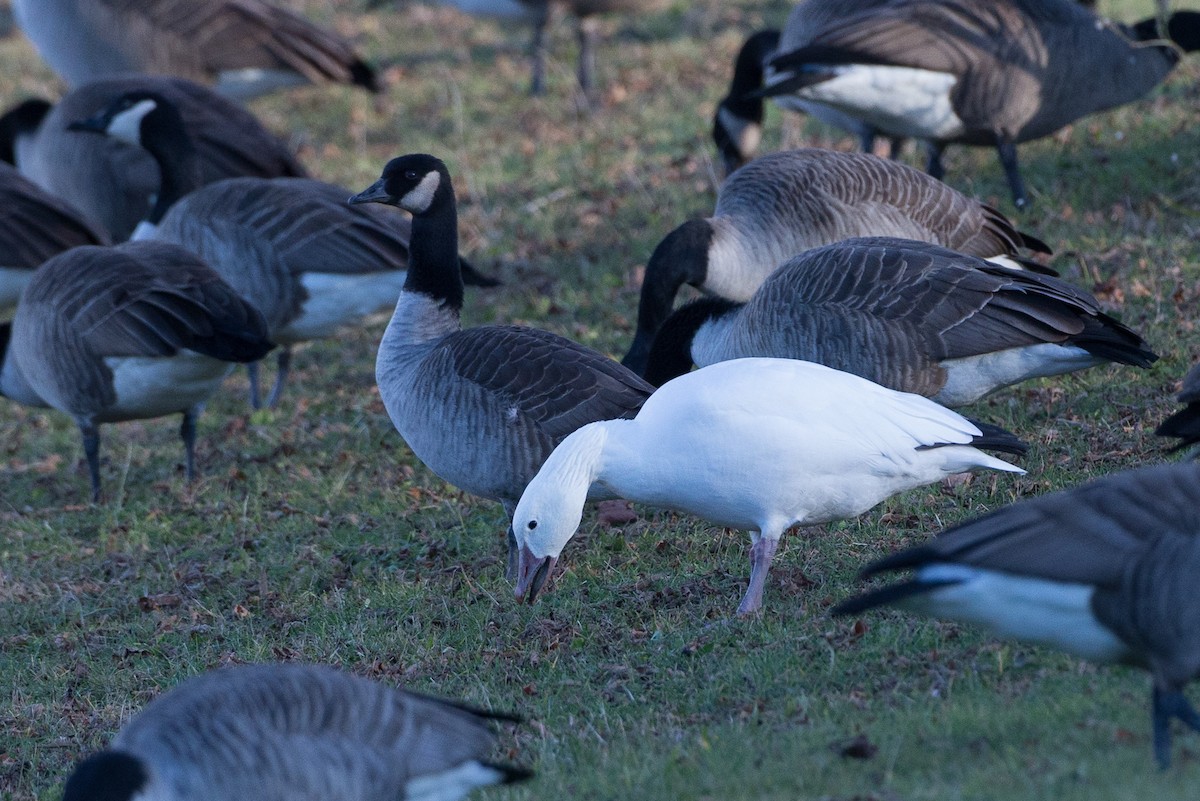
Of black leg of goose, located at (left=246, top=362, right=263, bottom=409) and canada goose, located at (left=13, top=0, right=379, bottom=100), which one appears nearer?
black leg of goose, located at (left=246, top=362, right=263, bottom=409)

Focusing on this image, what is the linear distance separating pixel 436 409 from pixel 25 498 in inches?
146

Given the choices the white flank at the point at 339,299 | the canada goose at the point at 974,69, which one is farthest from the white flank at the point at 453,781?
the canada goose at the point at 974,69

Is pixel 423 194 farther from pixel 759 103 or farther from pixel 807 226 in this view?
pixel 759 103

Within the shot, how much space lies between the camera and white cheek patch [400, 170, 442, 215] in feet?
23.6

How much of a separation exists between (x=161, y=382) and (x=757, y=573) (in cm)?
423

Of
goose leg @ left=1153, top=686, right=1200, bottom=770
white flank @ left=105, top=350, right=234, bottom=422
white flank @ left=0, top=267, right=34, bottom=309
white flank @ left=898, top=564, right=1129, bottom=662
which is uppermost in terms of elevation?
white flank @ left=898, top=564, right=1129, bottom=662

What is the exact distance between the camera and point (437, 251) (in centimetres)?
732

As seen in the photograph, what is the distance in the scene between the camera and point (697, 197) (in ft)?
37.9

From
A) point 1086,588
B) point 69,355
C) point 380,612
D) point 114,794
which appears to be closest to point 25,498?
point 69,355

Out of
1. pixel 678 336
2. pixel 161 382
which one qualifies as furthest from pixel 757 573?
pixel 161 382

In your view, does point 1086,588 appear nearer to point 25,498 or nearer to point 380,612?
point 380,612

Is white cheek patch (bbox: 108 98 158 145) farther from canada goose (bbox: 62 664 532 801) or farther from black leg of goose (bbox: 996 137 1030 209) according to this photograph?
canada goose (bbox: 62 664 532 801)

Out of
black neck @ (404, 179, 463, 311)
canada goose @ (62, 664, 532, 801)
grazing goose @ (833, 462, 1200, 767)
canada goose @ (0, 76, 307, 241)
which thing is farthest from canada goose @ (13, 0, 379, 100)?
grazing goose @ (833, 462, 1200, 767)

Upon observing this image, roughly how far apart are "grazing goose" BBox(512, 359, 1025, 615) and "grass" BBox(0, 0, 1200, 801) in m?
0.45
